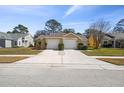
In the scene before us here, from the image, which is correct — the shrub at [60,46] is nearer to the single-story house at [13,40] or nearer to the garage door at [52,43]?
the garage door at [52,43]

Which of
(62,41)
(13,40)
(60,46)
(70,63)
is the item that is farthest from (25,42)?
(70,63)

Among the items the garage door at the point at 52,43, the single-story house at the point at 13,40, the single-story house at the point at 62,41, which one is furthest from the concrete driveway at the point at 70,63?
the single-story house at the point at 13,40

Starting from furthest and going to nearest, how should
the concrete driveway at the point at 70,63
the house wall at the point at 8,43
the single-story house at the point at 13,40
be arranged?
the house wall at the point at 8,43, the single-story house at the point at 13,40, the concrete driveway at the point at 70,63

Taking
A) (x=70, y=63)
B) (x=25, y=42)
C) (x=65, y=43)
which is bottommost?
(x=70, y=63)

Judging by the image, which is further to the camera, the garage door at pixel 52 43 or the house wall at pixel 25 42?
the house wall at pixel 25 42

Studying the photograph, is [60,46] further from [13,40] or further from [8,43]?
[13,40]

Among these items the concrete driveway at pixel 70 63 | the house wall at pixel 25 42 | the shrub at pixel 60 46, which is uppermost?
the house wall at pixel 25 42

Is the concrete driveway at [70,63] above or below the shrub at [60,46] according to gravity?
below

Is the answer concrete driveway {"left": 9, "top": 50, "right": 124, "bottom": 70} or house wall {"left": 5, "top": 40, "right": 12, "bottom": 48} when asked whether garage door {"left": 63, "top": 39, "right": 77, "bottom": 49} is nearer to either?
house wall {"left": 5, "top": 40, "right": 12, "bottom": 48}

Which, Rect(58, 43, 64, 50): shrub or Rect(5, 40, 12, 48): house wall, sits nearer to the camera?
Rect(58, 43, 64, 50): shrub

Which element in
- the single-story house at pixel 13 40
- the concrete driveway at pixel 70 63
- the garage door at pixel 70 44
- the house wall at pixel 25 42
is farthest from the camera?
the house wall at pixel 25 42

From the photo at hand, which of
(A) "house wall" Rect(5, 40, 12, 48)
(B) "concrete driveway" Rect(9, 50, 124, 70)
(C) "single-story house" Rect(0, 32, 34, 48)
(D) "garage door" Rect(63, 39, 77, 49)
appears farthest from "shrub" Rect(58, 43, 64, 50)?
(B) "concrete driveway" Rect(9, 50, 124, 70)
